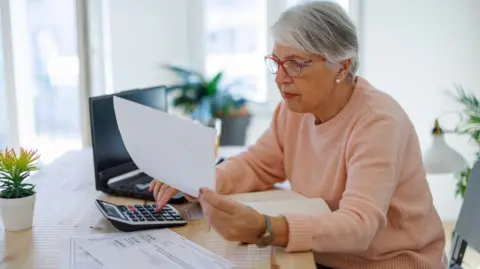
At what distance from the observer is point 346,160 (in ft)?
4.28

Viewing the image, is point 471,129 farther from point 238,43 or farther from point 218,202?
point 218,202

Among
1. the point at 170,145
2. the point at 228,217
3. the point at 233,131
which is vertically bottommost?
the point at 233,131

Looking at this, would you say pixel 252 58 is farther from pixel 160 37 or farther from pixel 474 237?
pixel 474 237

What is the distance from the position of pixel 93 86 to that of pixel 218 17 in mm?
993

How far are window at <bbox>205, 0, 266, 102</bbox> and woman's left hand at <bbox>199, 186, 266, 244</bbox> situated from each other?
2732 millimetres

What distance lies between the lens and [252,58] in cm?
385

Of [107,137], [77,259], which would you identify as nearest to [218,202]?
[77,259]

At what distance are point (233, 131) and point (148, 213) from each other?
2.20 m

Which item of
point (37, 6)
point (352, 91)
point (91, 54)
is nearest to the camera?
point (352, 91)

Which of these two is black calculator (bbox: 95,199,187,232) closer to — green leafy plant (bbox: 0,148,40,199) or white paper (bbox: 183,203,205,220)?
white paper (bbox: 183,203,205,220)

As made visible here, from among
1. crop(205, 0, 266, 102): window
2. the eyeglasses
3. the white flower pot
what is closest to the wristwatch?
the eyeglasses

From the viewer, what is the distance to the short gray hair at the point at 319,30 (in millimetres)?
1258

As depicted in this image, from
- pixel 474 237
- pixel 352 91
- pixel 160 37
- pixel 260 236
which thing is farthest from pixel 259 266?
pixel 160 37

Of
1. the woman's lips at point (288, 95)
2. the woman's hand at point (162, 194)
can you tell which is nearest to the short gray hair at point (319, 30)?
the woman's lips at point (288, 95)
